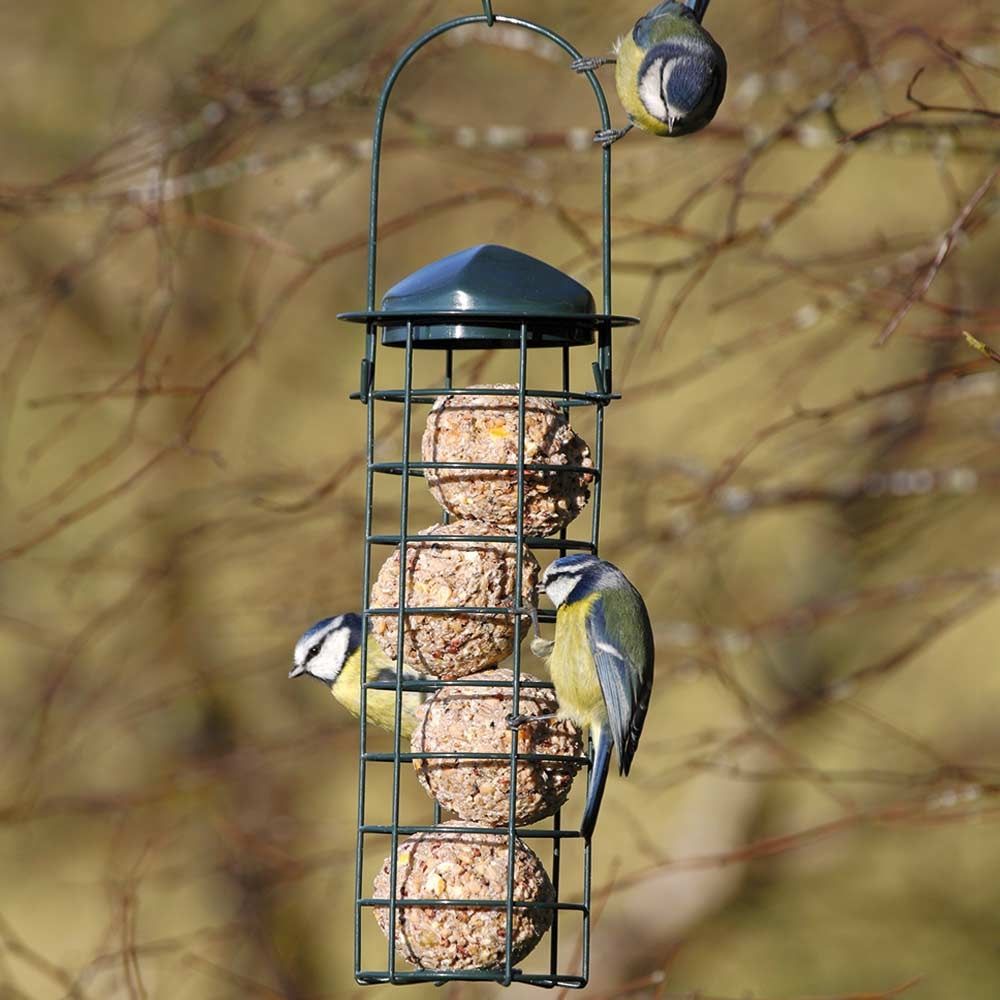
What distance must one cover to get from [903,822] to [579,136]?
7.29 ft

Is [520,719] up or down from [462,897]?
up

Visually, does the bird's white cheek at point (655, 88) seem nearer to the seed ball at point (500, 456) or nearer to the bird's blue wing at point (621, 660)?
the seed ball at point (500, 456)

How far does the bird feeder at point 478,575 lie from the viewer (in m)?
3.08

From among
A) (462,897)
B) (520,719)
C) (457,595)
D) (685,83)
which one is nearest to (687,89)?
(685,83)

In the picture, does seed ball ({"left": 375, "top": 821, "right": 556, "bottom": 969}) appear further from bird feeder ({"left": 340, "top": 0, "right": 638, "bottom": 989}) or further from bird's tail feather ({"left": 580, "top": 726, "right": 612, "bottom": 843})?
bird's tail feather ({"left": 580, "top": 726, "right": 612, "bottom": 843})

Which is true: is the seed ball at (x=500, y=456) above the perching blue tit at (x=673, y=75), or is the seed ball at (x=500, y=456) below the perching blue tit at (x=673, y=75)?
below

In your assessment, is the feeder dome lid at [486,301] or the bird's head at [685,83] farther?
the bird's head at [685,83]

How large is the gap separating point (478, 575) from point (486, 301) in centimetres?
49

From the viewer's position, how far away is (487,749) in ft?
10.2

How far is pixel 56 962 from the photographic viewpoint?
6.86 metres

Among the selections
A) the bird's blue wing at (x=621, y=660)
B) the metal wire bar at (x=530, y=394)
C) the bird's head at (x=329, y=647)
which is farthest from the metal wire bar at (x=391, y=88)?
the bird's head at (x=329, y=647)

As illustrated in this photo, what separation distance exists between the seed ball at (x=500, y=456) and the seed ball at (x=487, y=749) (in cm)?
31

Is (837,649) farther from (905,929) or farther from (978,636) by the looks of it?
(905,929)

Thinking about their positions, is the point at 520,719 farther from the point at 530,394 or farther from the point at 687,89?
the point at 687,89
